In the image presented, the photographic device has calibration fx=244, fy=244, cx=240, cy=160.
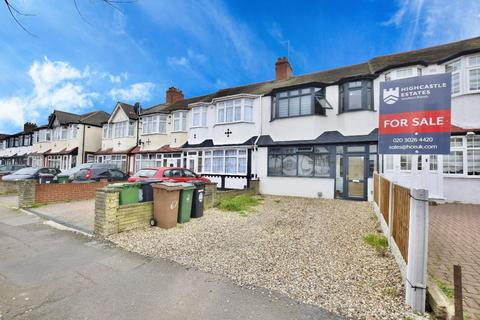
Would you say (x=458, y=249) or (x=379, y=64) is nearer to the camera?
(x=458, y=249)

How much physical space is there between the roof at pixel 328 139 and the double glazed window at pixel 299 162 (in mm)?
377

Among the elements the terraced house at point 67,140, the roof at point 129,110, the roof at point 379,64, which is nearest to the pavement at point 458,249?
the roof at point 379,64

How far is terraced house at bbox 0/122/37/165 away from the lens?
3691 centimetres

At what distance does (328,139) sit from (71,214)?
40.4ft

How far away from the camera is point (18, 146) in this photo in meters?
39.0

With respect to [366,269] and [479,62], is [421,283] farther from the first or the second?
[479,62]

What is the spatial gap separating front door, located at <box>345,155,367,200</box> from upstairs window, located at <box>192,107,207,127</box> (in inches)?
423

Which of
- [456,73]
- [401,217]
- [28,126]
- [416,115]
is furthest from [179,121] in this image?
[28,126]

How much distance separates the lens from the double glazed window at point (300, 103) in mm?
14070

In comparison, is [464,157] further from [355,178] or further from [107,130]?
[107,130]

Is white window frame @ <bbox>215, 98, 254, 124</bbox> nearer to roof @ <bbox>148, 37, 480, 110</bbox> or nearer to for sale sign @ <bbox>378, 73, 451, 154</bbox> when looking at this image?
roof @ <bbox>148, 37, 480, 110</bbox>

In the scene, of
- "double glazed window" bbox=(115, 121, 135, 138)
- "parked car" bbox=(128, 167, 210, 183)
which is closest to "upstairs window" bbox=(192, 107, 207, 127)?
"parked car" bbox=(128, 167, 210, 183)

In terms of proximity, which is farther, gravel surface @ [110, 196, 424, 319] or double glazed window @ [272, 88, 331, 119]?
double glazed window @ [272, 88, 331, 119]

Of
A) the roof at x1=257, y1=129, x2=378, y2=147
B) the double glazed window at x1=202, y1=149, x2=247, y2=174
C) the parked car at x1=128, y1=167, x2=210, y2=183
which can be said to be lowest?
the parked car at x1=128, y1=167, x2=210, y2=183
